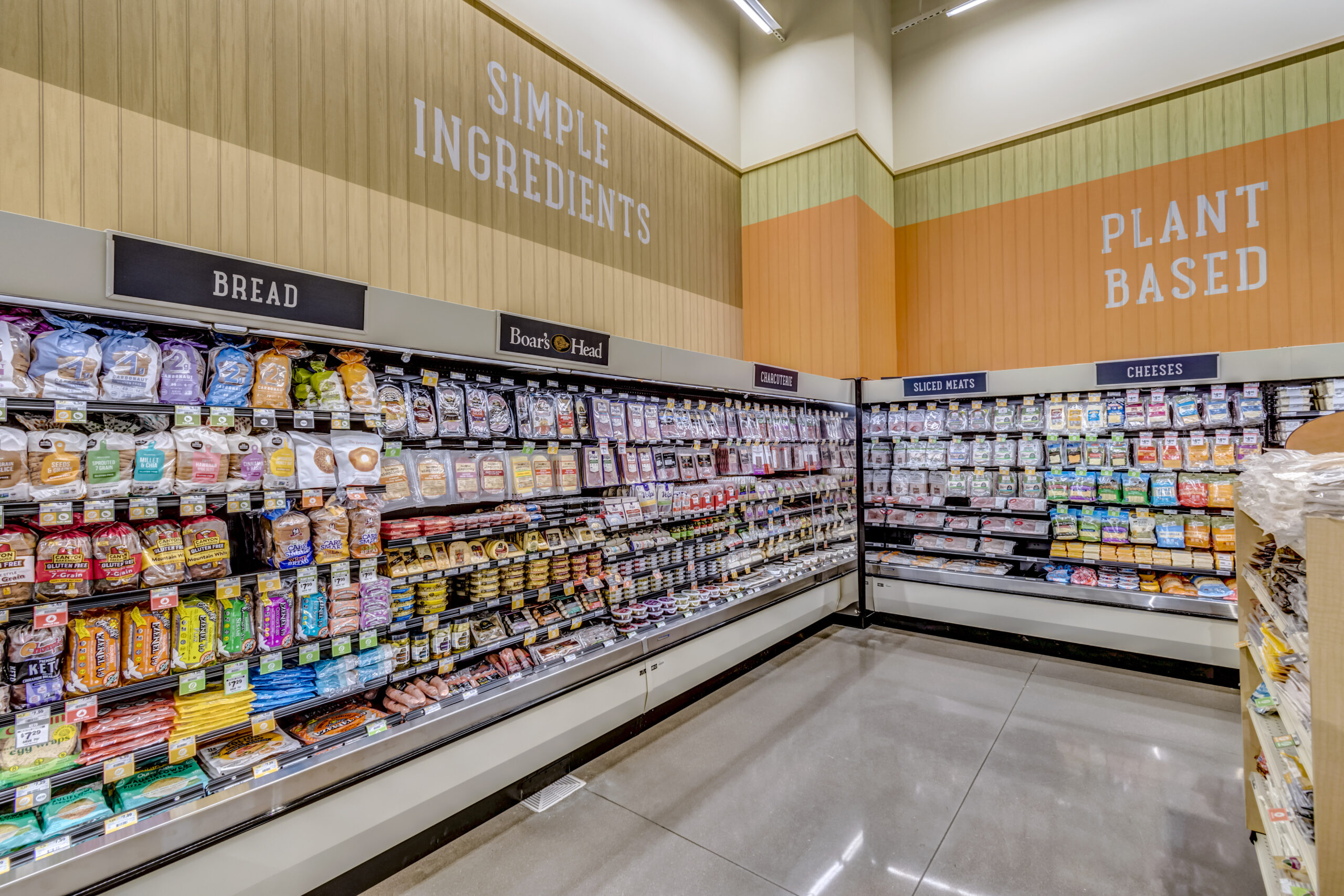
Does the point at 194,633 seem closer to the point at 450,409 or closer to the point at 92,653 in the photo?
the point at 92,653

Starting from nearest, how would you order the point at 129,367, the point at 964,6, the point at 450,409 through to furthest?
the point at 129,367
the point at 450,409
the point at 964,6

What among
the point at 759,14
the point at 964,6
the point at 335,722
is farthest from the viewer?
the point at 759,14

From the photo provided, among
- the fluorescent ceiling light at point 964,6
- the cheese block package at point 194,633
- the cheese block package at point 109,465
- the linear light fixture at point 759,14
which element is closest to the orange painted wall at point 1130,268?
the fluorescent ceiling light at point 964,6

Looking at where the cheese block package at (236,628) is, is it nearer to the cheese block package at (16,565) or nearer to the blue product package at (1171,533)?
the cheese block package at (16,565)

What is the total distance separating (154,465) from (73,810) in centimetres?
103

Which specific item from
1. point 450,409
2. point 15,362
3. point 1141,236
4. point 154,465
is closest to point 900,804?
point 450,409

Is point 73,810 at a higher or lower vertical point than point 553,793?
higher

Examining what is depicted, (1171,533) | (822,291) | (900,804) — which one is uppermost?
(822,291)

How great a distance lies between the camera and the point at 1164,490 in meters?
4.45

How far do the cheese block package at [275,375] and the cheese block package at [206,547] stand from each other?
1.44 ft

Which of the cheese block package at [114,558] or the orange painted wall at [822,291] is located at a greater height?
the orange painted wall at [822,291]

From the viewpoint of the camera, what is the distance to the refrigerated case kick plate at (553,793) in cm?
283

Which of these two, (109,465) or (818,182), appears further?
(818,182)

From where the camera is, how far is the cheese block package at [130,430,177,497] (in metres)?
1.89
